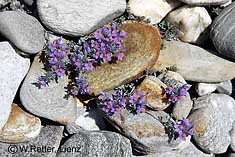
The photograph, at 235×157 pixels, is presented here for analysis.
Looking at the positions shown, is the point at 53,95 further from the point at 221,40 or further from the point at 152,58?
the point at 221,40

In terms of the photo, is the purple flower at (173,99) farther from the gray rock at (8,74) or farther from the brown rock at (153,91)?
the gray rock at (8,74)

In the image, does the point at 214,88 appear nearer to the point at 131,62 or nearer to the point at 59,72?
the point at 131,62

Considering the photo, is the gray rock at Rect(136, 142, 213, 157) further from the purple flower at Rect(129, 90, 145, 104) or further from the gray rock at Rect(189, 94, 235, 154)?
the purple flower at Rect(129, 90, 145, 104)

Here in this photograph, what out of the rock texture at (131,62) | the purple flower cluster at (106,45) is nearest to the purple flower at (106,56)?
the purple flower cluster at (106,45)

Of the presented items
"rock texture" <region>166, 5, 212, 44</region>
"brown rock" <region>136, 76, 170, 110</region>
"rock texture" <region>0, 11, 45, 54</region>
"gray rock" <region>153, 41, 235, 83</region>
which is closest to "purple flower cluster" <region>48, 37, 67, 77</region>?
"rock texture" <region>0, 11, 45, 54</region>

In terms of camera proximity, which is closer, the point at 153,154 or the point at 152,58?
the point at 152,58

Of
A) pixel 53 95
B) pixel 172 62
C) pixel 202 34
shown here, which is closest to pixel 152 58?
pixel 172 62
